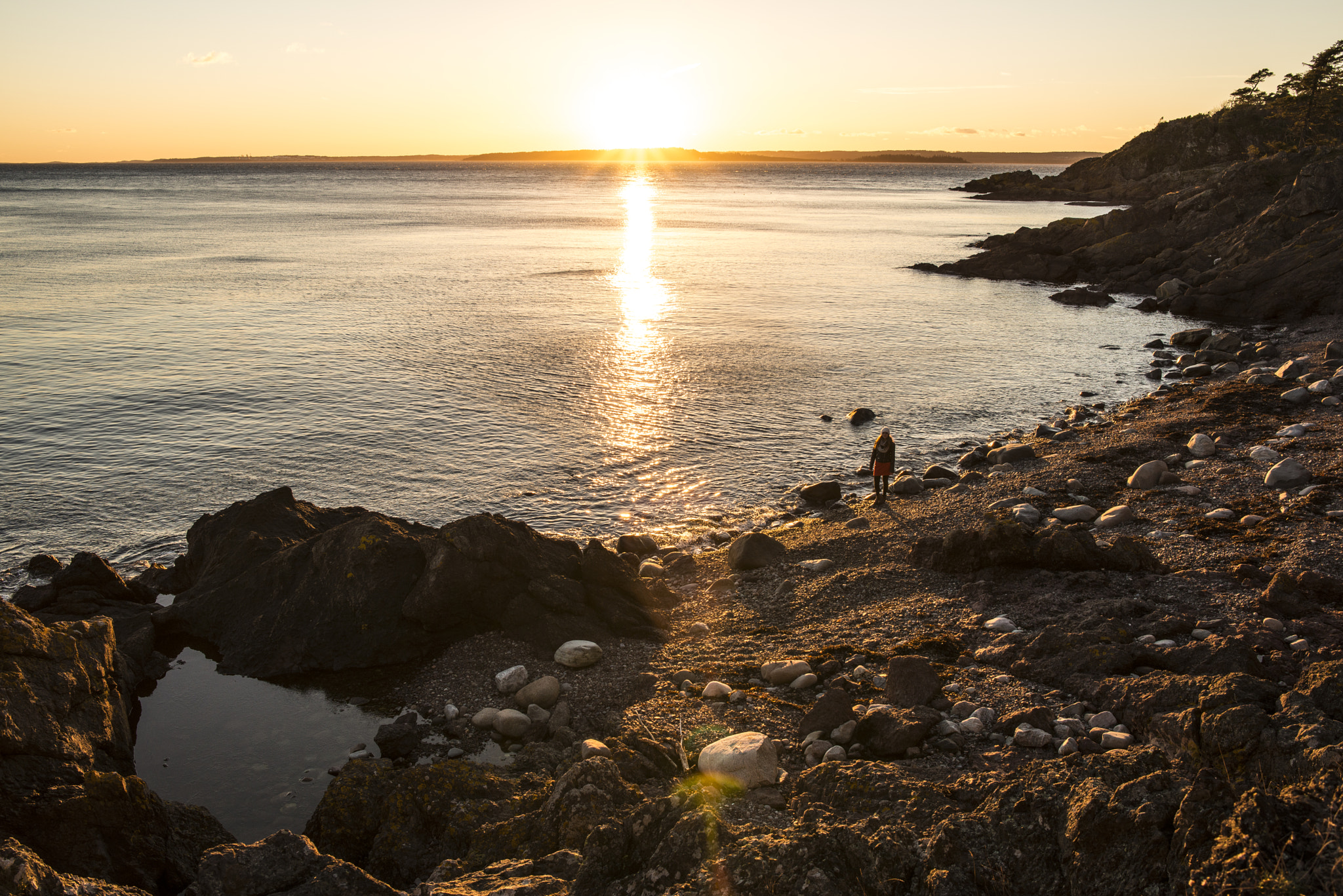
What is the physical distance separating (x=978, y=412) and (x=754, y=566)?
52.2 feet

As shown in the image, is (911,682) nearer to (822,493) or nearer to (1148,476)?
(822,493)

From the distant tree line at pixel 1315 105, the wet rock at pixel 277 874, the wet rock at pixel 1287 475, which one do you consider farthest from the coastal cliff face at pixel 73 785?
the distant tree line at pixel 1315 105

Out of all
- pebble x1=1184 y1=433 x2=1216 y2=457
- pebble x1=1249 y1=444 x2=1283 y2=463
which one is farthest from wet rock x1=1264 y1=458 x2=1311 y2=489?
pebble x1=1184 y1=433 x2=1216 y2=457

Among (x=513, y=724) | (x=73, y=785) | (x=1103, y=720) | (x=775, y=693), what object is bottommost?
(x=513, y=724)

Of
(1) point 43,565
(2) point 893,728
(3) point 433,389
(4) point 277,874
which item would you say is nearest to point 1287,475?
(2) point 893,728

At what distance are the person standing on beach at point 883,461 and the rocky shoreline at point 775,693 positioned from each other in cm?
74

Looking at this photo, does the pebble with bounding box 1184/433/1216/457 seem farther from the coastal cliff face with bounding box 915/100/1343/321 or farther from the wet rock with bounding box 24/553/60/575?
the wet rock with bounding box 24/553/60/575

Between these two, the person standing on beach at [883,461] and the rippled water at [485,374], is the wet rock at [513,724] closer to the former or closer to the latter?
the rippled water at [485,374]

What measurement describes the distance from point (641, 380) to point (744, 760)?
82.5ft

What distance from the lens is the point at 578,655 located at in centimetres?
1248

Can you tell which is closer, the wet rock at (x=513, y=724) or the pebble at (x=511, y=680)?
the wet rock at (x=513, y=724)

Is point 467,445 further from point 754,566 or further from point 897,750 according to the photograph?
point 897,750

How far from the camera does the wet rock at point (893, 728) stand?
8.56 m

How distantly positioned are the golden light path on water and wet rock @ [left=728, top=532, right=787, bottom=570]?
5131mm
